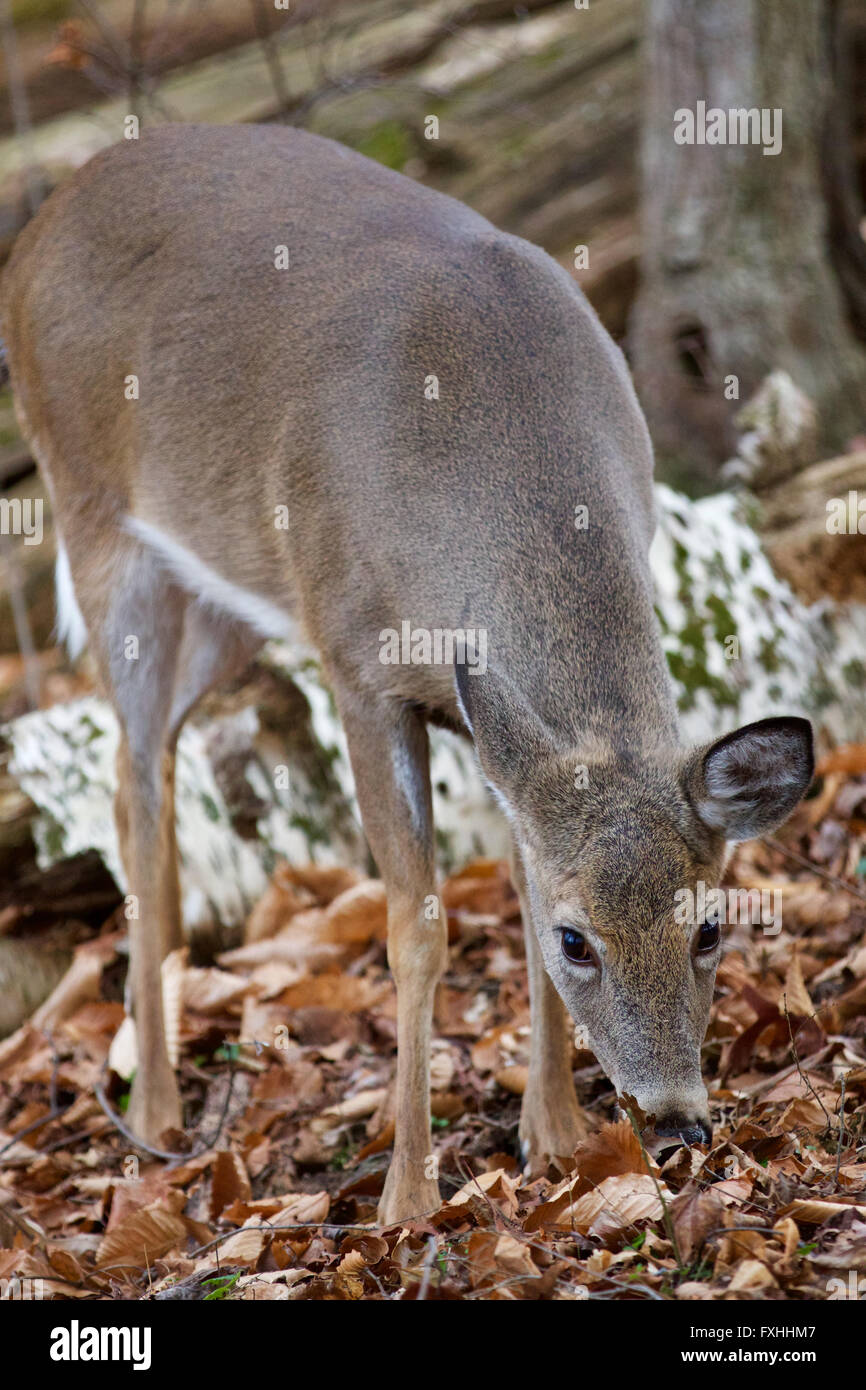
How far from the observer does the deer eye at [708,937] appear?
3.57 m

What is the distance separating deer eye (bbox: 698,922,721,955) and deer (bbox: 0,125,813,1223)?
0.06ft

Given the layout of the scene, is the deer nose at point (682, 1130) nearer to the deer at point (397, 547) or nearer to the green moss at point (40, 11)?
the deer at point (397, 547)

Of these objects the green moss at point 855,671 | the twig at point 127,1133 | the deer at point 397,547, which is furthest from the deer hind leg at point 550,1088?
the green moss at point 855,671

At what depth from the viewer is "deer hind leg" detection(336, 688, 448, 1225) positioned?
435 cm

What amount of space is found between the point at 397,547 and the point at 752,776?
132 centimetres

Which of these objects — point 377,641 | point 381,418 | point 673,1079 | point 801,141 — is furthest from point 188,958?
point 801,141

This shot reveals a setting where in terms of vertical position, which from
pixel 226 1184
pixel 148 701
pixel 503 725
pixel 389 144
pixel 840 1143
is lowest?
pixel 226 1184

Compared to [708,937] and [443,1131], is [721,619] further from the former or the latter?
[708,937]

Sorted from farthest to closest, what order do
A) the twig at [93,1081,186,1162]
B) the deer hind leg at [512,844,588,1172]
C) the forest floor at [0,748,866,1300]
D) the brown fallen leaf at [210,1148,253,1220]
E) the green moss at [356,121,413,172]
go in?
the green moss at [356,121,413,172], the twig at [93,1081,186,1162], the brown fallen leaf at [210,1148,253,1220], the deer hind leg at [512,844,588,1172], the forest floor at [0,748,866,1300]

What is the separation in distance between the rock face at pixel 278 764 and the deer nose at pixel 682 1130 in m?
2.69

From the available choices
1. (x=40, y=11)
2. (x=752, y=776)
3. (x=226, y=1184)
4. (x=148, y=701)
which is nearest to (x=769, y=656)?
(x=148, y=701)

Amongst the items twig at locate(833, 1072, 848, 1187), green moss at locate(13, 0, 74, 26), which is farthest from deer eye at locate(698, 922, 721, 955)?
green moss at locate(13, 0, 74, 26)

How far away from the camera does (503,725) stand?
3771 millimetres

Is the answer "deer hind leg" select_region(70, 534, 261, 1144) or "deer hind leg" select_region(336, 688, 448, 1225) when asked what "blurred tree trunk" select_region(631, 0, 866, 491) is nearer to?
"deer hind leg" select_region(70, 534, 261, 1144)
